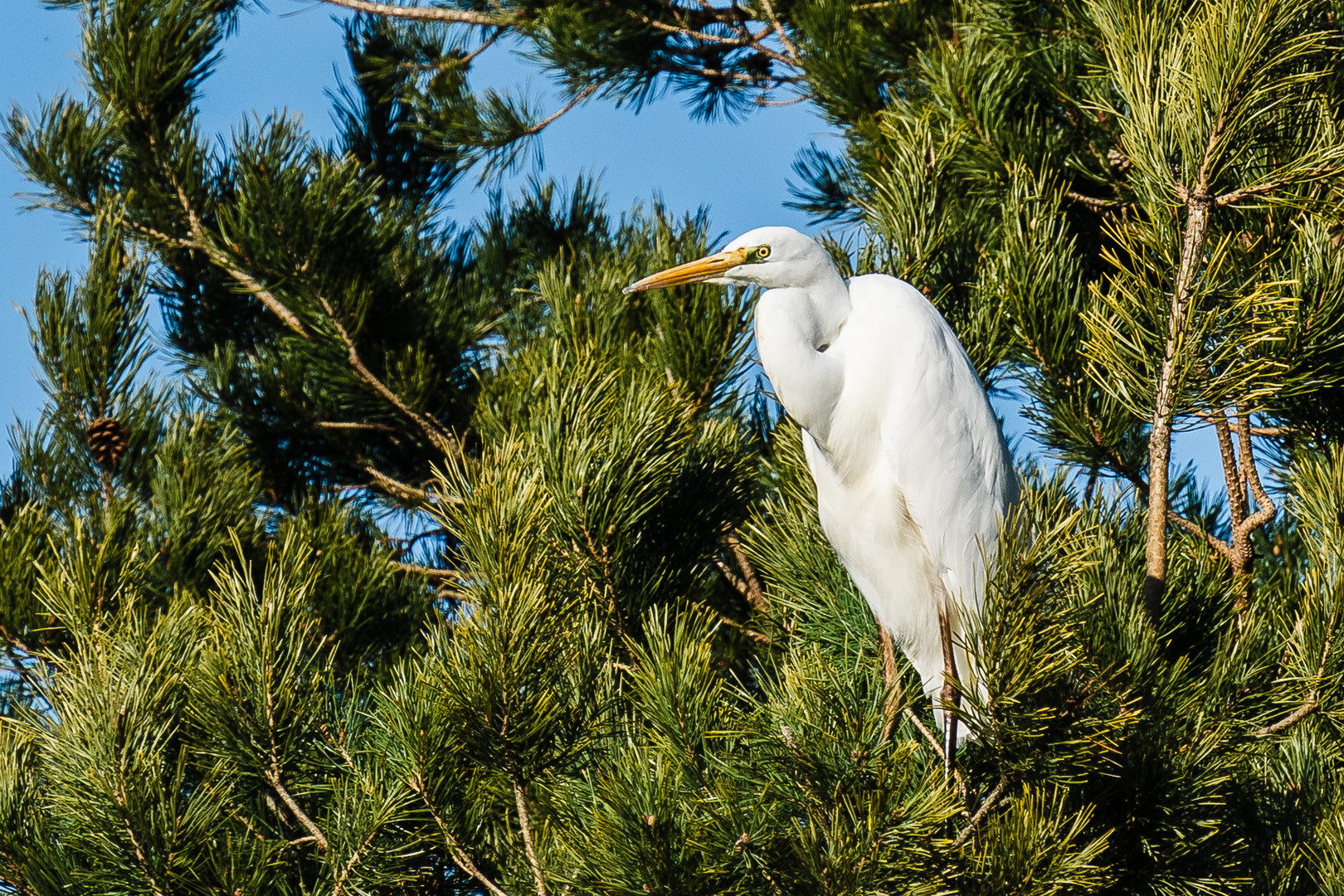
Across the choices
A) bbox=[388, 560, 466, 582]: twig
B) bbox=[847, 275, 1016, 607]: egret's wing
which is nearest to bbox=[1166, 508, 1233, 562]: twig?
bbox=[847, 275, 1016, 607]: egret's wing

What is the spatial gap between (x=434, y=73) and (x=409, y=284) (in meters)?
0.80

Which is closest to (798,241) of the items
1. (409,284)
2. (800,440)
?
(800,440)

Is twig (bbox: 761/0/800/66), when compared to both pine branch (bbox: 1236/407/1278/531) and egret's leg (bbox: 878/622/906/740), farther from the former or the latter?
egret's leg (bbox: 878/622/906/740)

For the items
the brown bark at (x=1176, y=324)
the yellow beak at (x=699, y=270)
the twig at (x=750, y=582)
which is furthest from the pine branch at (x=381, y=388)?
the brown bark at (x=1176, y=324)

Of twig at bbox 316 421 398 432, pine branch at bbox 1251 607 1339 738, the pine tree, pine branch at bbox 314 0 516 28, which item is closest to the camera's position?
the pine tree

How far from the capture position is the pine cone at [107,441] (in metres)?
2.08

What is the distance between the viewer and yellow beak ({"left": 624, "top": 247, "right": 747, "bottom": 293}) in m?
1.71

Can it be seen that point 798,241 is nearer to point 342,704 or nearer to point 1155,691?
point 1155,691

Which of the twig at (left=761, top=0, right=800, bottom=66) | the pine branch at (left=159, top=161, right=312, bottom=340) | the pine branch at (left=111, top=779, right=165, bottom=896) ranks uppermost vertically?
the twig at (left=761, top=0, right=800, bottom=66)

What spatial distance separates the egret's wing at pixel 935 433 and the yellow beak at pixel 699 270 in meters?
0.18

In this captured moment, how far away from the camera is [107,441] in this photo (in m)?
2.09

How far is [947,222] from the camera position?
6.59 feet

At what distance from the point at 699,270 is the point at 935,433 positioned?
1.29ft

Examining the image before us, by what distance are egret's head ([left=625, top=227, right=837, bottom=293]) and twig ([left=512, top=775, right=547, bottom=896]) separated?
2.29 feet
